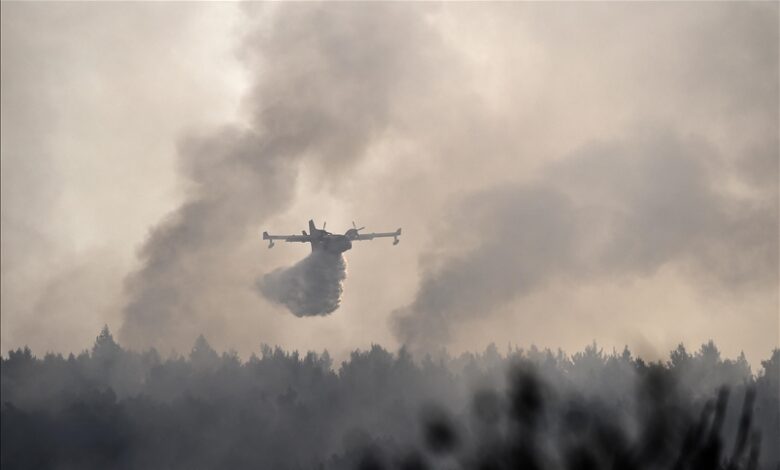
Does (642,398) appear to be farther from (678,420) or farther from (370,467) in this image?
(370,467)

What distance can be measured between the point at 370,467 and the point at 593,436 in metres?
40.2

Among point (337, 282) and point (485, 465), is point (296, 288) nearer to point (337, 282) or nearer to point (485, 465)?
point (337, 282)

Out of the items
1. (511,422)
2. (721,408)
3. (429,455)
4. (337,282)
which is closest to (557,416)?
(511,422)

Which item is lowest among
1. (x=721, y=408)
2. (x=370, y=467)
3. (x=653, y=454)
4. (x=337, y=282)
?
(x=721, y=408)

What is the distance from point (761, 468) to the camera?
19788cm

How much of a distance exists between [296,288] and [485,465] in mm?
36153

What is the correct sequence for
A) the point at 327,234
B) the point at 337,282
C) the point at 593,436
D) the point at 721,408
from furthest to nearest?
the point at 593,436
the point at 337,282
the point at 327,234
the point at 721,408

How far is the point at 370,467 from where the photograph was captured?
7849 inches

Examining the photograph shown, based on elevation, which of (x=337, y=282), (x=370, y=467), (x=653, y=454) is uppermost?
(x=337, y=282)

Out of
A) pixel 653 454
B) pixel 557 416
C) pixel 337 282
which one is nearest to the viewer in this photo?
pixel 653 454

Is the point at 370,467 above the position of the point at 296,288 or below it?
below

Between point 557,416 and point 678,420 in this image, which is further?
point 557,416

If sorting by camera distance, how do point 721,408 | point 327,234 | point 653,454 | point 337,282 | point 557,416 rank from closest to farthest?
point 721,408, point 653,454, point 327,234, point 337,282, point 557,416

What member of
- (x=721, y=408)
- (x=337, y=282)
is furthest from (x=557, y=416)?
(x=721, y=408)
